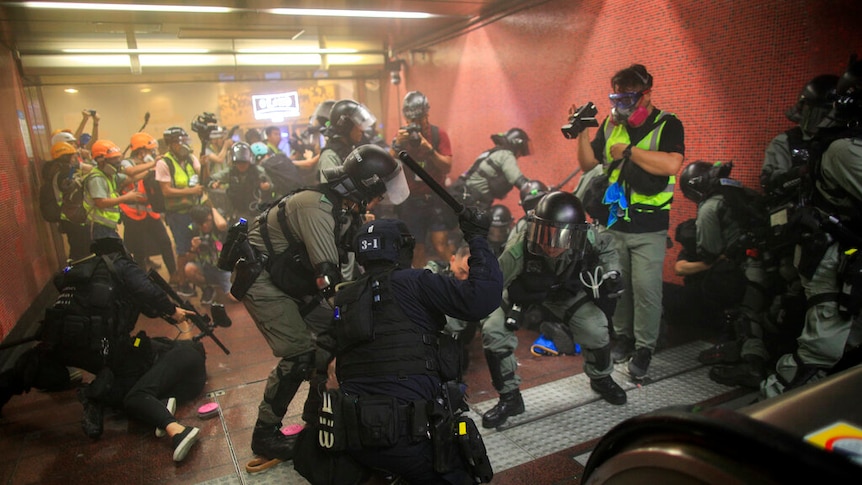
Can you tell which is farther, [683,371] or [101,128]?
[101,128]

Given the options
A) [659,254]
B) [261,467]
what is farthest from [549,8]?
[261,467]

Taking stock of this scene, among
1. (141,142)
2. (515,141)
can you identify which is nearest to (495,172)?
(515,141)

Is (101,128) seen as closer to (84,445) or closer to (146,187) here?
(146,187)

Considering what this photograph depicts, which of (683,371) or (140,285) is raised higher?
(140,285)

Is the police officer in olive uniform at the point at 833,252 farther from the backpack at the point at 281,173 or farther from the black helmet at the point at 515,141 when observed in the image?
the backpack at the point at 281,173

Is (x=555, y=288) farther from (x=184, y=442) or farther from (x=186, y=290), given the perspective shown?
(x=186, y=290)

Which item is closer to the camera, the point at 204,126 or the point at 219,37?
the point at 204,126

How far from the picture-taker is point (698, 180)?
4355 millimetres

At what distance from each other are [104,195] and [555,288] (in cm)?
525

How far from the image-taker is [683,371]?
13.2 feet

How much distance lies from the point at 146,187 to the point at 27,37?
2.85m

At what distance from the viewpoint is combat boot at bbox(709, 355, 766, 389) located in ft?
12.0

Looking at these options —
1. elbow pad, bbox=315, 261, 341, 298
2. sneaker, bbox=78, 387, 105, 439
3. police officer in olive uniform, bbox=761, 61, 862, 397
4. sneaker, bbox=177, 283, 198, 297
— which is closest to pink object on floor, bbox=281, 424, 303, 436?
elbow pad, bbox=315, 261, 341, 298

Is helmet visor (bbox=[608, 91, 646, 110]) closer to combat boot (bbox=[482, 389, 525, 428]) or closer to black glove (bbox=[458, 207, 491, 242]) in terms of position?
black glove (bbox=[458, 207, 491, 242])
